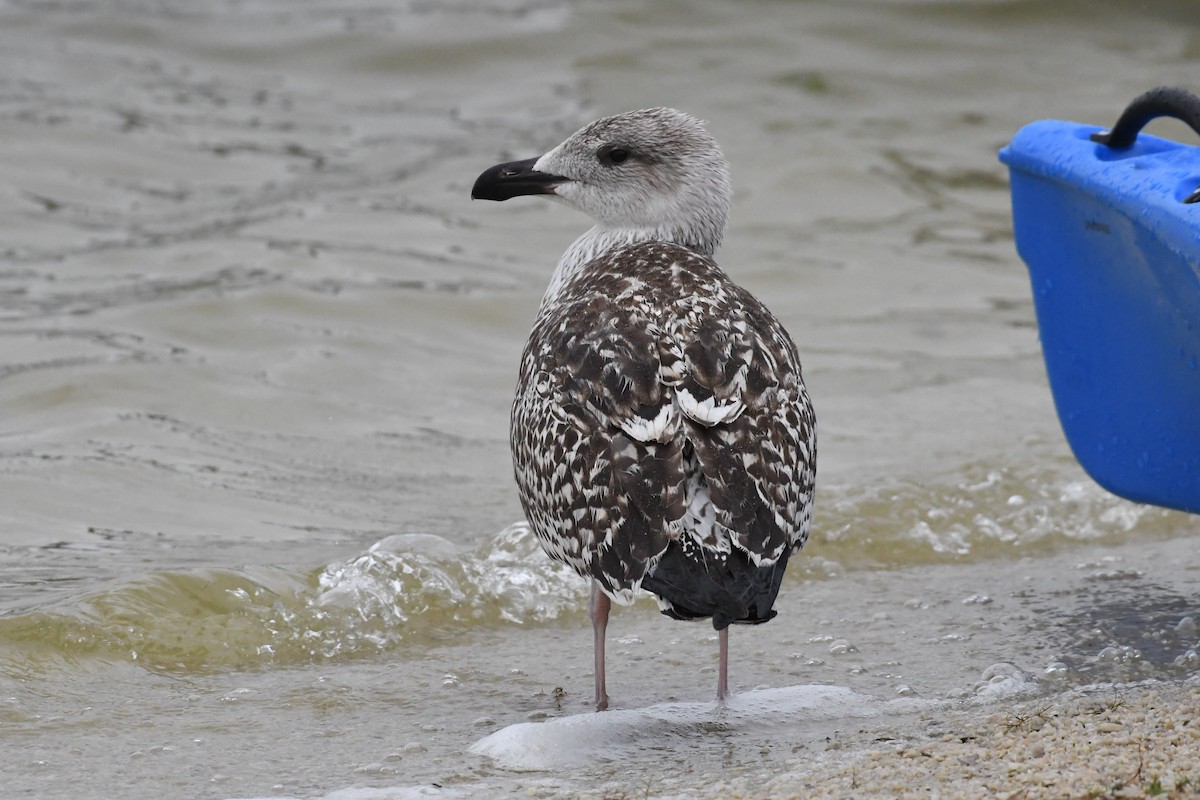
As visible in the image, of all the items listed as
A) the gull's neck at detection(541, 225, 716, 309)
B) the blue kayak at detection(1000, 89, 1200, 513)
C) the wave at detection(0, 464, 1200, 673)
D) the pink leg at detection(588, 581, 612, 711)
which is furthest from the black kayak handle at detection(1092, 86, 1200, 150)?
the pink leg at detection(588, 581, 612, 711)

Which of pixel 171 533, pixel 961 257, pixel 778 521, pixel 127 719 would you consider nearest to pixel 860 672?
pixel 778 521

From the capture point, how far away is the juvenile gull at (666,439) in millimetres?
3768

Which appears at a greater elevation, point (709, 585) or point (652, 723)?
point (709, 585)

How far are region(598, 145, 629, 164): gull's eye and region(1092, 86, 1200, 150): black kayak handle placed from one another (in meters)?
1.45

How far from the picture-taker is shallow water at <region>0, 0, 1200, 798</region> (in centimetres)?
470

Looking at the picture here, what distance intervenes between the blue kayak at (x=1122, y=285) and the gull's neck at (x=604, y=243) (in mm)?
1049

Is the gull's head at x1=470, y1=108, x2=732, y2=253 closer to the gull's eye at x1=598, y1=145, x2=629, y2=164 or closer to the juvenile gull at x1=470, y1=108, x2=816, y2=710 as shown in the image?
the gull's eye at x1=598, y1=145, x2=629, y2=164

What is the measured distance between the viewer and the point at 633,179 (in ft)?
17.9

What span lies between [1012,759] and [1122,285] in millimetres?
1739

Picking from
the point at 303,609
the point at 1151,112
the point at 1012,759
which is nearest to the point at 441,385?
the point at 303,609

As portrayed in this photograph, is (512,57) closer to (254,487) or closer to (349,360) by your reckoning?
(349,360)

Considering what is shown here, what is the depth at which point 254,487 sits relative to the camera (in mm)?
6828

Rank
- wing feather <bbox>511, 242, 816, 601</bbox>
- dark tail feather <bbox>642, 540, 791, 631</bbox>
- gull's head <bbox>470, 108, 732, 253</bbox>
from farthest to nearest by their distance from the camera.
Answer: gull's head <bbox>470, 108, 732, 253</bbox> < wing feather <bbox>511, 242, 816, 601</bbox> < dark tail feather <bbox>642, 540, 791, 631</bbox>

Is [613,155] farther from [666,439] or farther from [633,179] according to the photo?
→ [666,439]
